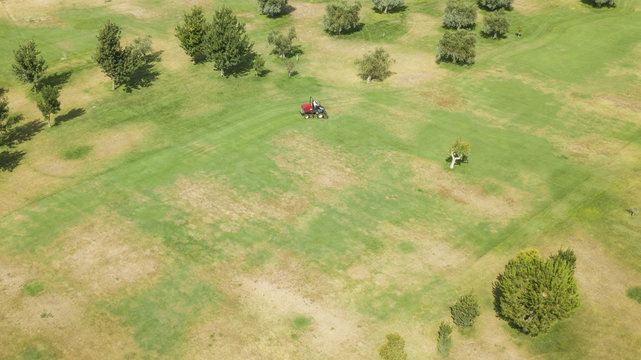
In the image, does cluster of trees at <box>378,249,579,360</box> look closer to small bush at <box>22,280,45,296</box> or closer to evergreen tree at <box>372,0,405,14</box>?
small bush at <box>22,280,45,296</box>

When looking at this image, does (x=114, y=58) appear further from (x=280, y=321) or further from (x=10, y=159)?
(x=280, y=321)

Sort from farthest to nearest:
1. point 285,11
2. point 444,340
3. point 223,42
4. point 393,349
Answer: point 285,11, point 223,42, point 444,340, point 393,349

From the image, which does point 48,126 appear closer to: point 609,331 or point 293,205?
point 293,205

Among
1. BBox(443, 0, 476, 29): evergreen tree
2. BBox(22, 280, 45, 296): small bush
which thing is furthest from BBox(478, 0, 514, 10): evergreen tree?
BBox(22, 280, 45, 296): small bush

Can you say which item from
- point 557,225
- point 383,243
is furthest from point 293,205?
point 557,225

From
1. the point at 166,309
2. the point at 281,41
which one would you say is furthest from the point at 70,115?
the point at 166,309

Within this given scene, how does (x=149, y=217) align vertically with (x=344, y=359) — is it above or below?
above
